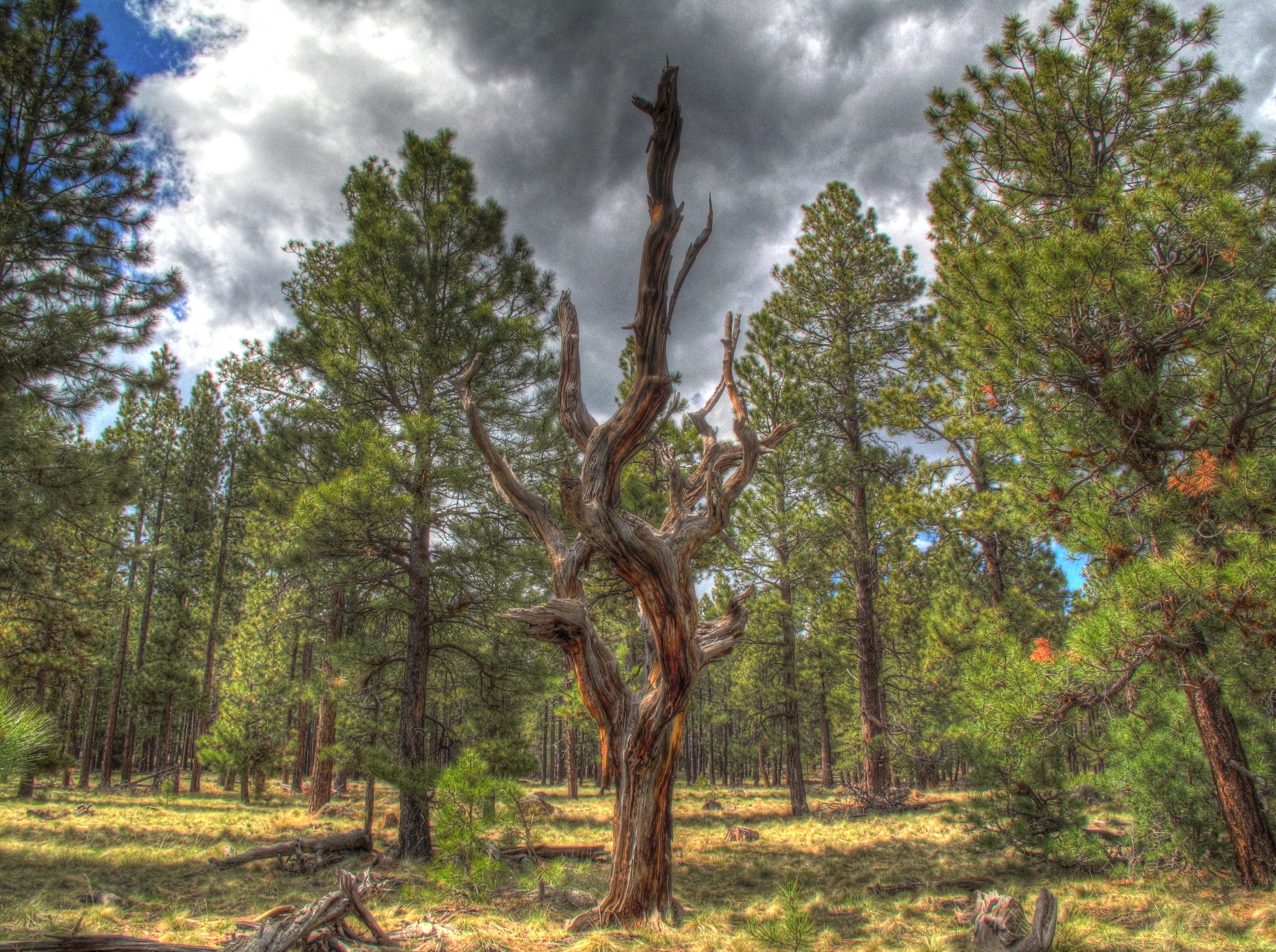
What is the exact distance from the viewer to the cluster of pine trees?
16.5ft

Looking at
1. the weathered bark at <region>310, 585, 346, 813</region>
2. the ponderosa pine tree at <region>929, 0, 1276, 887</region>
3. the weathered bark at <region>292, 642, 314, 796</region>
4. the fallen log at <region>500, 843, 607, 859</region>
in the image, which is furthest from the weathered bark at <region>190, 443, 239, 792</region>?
the ponderosa pine tree at <region>929, 0, 1276, 887</region>

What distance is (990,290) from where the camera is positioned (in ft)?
18.2

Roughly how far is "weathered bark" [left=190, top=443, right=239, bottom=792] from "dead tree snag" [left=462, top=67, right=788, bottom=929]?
56.7 ft

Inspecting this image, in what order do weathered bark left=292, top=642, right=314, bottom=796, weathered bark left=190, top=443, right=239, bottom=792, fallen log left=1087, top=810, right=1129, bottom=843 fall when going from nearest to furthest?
fallen log left=1087, top=810, right=1129, bottom=843
weathered bark left=292, top=642, right=314, bottom=796
weathered bark left=190, top=443, right=239, bottom=792

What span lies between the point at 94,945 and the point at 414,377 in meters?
8.18

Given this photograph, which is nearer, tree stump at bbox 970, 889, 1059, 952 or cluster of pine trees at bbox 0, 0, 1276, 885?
tree stump at bbox 970, 889, 1059, 952

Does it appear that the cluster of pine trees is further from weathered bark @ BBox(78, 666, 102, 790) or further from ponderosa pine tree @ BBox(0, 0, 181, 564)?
weathered bark @ BBox(78, 666, 102, 790)

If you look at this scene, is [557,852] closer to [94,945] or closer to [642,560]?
[642,560]

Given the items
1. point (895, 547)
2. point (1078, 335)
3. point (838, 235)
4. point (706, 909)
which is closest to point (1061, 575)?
point (895, 547)

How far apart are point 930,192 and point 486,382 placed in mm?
6994

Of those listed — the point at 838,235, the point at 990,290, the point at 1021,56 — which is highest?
the point at 838,235

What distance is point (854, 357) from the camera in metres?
14.9

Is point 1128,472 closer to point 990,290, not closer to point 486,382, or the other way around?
point 990,290

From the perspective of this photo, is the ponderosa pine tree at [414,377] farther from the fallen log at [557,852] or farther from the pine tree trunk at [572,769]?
the pine tree trunk at [572,769]
